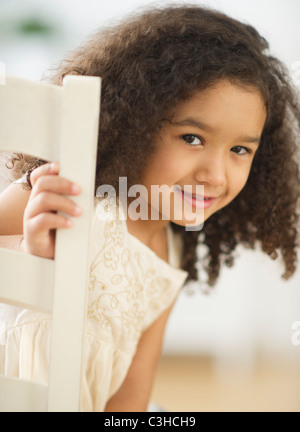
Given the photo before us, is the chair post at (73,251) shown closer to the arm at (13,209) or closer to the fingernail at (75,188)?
the fingernail at (75,188)

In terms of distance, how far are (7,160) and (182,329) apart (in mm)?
1542

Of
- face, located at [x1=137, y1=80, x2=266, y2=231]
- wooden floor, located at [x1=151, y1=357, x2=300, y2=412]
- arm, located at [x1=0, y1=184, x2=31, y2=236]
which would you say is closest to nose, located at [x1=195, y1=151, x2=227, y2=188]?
face, located at [x1=137, y1=80, x2=266, y2=231]

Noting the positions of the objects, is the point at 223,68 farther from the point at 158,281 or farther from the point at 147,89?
the point at 158,281

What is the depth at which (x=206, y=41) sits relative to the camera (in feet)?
2.75

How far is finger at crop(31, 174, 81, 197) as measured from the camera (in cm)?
51

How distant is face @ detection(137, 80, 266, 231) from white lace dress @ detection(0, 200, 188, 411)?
0.13m

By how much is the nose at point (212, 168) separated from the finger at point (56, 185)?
368 mm

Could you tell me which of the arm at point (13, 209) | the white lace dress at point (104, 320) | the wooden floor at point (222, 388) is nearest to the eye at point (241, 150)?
the white lace dress at point (104, 320)

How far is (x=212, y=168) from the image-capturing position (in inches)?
33.5

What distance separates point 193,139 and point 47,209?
38cm

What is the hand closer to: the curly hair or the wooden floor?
the curly hair
